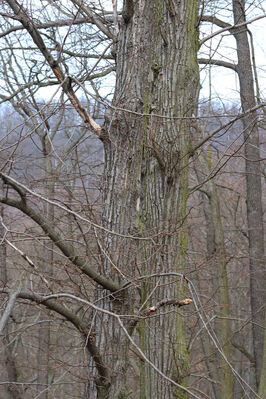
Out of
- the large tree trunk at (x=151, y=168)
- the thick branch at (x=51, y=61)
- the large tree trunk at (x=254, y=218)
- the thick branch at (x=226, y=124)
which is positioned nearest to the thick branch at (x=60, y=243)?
the large tree trunk at (x=151, y=168)

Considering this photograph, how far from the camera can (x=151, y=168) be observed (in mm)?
5254

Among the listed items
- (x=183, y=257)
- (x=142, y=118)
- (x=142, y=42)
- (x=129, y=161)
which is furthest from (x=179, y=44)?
(x=183, y=257)

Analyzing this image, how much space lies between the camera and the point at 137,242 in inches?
187

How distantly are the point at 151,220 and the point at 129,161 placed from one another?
668mm

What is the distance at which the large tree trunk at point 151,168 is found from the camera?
4664 millimetres

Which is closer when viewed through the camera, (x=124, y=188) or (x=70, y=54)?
(x=124, y=188)

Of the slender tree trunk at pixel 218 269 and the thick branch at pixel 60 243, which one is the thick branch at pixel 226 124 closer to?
the thick branch at pixel 60 243

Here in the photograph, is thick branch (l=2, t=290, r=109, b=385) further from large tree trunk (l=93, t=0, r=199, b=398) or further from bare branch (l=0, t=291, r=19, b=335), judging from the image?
bare branch (l=0, t=291, r=19, b=335)

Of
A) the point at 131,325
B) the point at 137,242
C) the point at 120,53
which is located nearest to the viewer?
the point at 131,325

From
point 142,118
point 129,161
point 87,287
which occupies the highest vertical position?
point 142,118

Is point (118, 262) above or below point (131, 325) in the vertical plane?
above

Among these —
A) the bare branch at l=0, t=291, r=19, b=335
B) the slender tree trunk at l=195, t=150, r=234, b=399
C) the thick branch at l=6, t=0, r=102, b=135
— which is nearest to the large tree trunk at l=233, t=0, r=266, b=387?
the slender tree trunk at l=195, t=150, r=234, b=399

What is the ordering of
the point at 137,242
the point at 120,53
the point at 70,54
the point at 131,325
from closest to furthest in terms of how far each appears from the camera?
the point at 131,325 < the point at 137,242 < the point at 120,53 < the point at 70,54

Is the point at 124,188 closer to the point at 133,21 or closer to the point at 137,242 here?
the point at 137,242
